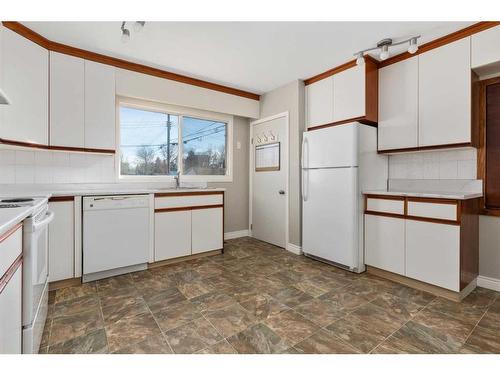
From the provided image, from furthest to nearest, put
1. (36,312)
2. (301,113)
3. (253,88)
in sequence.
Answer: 1. (253,88)
2. (301,113)
3. (36,312)

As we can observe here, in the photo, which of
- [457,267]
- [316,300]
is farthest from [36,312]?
[457,267]

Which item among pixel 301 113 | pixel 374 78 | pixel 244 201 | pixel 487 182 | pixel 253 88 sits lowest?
pixel 244 201

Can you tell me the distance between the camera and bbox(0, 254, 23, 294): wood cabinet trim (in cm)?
95

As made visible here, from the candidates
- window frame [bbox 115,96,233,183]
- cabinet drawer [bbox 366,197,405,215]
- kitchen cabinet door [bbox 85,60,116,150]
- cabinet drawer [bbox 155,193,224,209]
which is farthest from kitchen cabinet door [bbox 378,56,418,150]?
kitchen cabinet door [bbox 85,60,116,150]

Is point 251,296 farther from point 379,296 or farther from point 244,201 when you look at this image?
point 244,201

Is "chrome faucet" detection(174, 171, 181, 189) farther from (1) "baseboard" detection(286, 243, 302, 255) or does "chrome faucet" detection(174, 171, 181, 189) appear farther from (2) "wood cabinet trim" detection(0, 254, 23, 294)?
(2) "wood cabinet trim" detection(0, 254, 23, 294)

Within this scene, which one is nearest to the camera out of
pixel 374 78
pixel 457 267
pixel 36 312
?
pixel 36 312

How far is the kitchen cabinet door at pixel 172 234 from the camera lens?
2955 millimetres

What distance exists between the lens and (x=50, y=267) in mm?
2330

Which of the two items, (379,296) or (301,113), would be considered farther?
(301,113)

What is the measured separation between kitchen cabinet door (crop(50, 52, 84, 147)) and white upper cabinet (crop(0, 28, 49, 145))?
0.18ft

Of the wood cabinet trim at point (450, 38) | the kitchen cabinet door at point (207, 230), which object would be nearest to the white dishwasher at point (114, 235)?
the kitchen cabinet door at point (207, 230)

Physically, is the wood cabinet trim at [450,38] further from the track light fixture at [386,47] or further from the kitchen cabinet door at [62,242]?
the kitchen cabinet door at [62,242]

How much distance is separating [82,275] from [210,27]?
8.73ft
